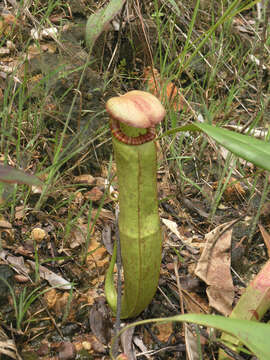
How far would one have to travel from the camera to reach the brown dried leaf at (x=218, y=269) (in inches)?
58.8

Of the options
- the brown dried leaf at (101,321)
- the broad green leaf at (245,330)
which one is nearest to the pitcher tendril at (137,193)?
the brown dried leaf at (101,321)

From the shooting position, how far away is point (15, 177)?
696 millimetres

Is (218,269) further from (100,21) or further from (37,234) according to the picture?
(100,21)

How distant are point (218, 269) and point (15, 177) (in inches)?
43.1

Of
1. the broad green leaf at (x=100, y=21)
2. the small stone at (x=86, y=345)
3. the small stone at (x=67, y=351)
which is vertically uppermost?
the broad green leaf at (x=100, y=21)

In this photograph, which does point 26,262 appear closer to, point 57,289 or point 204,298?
point 57,289

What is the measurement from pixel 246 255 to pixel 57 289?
821 mm

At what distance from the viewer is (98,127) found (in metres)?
1.95

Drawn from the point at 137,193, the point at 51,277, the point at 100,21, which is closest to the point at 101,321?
the point at 51,277

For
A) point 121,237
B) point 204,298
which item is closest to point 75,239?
point 121,237

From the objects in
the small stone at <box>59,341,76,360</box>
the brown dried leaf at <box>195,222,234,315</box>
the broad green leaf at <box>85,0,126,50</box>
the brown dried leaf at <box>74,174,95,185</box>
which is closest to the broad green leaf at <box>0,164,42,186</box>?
the broad green leaf at <box>85,0,126,50</box>

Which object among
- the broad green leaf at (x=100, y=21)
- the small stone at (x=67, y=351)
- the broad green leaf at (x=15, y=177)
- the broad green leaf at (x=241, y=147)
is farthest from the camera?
the small stone at (x=67, y=351)

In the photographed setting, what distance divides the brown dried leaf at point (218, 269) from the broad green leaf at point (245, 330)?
69cm

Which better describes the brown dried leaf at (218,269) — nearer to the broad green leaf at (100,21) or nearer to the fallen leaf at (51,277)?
the fallen leaf at (51,277)
